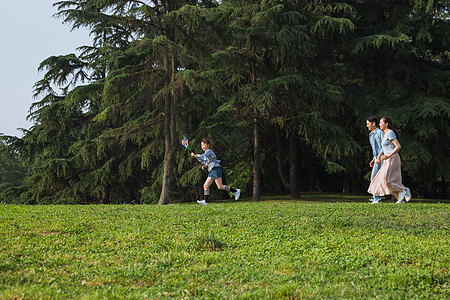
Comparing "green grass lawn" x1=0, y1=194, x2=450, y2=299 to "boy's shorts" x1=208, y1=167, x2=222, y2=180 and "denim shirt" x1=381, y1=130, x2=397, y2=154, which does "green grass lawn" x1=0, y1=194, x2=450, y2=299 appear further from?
"boy's shorts" x1=208, y1=167, x2=222, y2=180

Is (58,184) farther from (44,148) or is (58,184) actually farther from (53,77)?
(53,77)

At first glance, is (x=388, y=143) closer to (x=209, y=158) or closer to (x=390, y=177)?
(x=390, y=177)

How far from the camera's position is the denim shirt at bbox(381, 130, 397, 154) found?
38.3 feet

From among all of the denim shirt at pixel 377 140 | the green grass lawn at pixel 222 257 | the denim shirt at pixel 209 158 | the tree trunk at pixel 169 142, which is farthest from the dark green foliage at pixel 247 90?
the green grass lawn at pixel 222 257

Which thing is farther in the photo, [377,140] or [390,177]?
[377,140]

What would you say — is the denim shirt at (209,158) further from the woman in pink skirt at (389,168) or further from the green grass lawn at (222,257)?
the woman in pink skirt at (389,168)

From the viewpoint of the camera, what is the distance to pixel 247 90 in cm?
1888

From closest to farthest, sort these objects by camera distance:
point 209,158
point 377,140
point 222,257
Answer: point 222,257 < point 377,140 < point 209,158

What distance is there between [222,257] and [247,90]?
46.8ft

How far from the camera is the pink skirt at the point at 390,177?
11.7 meters

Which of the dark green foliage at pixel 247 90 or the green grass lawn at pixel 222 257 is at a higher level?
the dark green foliage at pixel 247 90

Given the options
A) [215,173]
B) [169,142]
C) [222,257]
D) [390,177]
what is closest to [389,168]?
[390,177]

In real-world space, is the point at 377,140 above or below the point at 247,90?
below

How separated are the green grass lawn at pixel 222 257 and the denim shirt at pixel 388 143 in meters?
3.60
